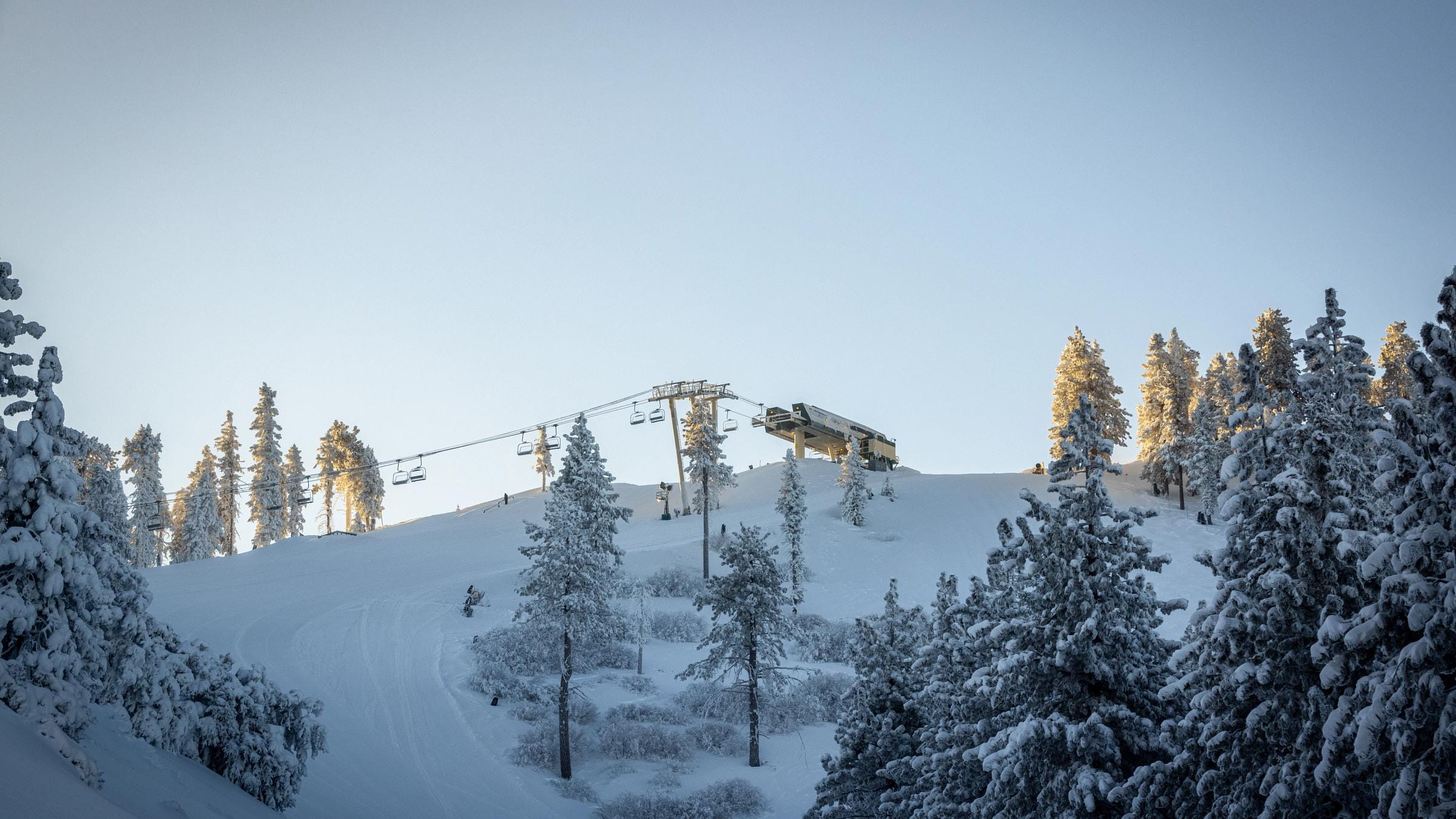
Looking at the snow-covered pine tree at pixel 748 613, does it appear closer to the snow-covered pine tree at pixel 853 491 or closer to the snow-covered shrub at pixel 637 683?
the snow-covered shrub at pixel 637 683

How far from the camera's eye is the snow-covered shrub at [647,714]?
3350cm

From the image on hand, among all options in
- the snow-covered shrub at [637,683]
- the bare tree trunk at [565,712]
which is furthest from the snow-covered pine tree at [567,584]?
the snow-covered shrub at [637,683]

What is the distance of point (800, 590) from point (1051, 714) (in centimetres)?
3679

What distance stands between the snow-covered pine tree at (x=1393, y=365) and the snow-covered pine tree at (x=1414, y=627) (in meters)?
55.2

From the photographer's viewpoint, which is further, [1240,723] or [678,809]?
[678,809]

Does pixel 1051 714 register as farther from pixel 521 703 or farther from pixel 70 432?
pixel 521 703

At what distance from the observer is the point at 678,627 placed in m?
45.3

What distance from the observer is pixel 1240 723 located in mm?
9992

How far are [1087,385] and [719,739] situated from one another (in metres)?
43.6

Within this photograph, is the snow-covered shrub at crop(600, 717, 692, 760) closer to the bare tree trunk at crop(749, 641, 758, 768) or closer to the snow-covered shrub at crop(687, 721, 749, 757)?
A: the snow-covered shrub at crop(687, 721, 749, 757)

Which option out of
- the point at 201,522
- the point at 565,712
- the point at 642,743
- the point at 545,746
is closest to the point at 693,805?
the point at 642,743

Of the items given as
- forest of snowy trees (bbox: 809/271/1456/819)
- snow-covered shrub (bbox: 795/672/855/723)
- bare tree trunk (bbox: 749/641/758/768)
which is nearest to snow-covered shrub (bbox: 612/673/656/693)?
bare tree trunk (bbox: 749/641/758/768)

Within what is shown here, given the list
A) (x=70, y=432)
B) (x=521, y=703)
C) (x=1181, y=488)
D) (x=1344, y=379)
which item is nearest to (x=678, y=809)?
(x=521, y=703)

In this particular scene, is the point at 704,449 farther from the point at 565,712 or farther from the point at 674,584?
the point at 565,712
